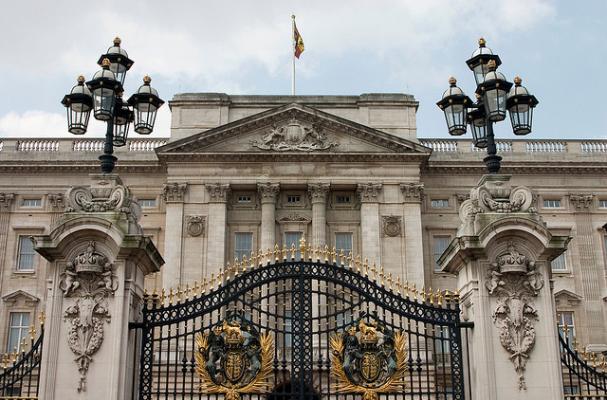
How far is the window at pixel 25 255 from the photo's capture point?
47.1 metres

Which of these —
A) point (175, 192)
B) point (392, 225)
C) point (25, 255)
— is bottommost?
point (25, 255)

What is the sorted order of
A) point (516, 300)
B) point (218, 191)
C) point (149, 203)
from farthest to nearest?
point (149, 203) → point (218, 191) → point (516, 300)

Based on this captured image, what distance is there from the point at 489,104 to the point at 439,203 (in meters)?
34.6

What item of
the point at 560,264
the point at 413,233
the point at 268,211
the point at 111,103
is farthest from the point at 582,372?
the point at 560,264

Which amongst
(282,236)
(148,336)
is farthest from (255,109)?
(148,336)

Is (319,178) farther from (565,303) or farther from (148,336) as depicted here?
(148,336)

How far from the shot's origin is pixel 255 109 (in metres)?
48.4

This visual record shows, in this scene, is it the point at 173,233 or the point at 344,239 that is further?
the point at 344,239

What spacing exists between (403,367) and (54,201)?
127 ft

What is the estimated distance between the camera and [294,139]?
154 ft

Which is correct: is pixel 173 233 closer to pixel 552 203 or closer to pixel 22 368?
pixel 552 203

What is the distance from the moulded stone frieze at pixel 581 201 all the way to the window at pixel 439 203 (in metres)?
7.72

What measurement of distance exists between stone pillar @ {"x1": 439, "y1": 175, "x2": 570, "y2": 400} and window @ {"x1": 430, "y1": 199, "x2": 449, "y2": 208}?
114 ft

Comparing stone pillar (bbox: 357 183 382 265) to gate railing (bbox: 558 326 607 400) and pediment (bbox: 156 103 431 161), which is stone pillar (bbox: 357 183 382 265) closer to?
pediment (bbox: 156 103 431 161)
